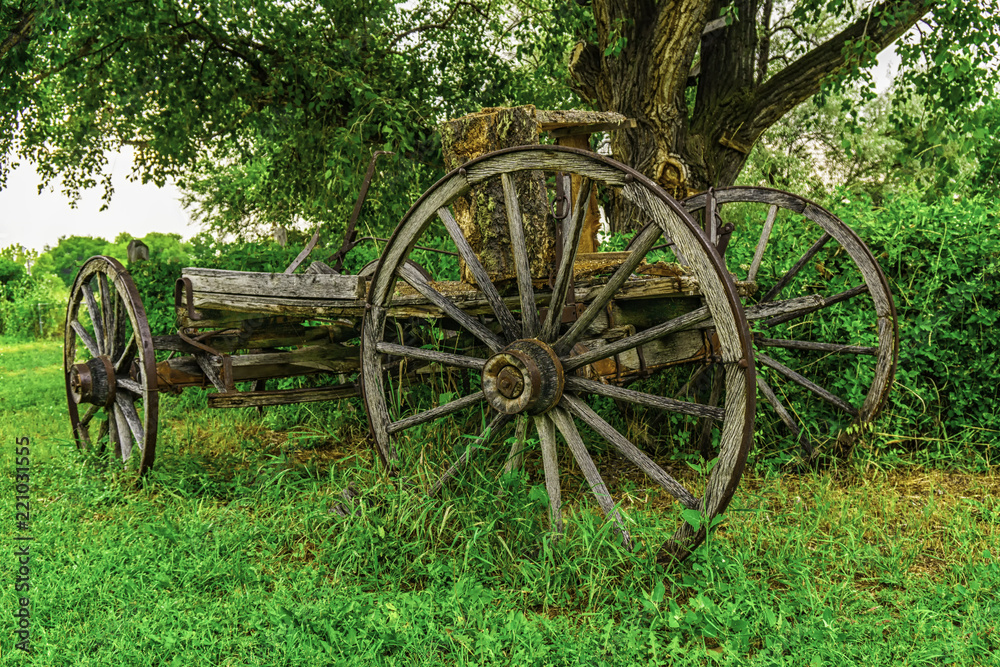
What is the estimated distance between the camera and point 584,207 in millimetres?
3018

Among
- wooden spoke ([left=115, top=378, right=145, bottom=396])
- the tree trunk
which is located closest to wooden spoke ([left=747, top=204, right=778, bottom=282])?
the tree trunk

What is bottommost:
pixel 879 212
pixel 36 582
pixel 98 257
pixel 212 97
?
pixel 36 582

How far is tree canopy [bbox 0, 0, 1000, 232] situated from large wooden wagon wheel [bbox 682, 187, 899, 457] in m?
1.09

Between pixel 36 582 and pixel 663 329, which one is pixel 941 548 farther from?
pixel 36 582

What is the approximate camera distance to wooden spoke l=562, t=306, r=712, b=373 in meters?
2.84

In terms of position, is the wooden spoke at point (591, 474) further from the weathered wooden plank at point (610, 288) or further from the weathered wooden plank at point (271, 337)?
the weathered wooden plank at point (271, 337)

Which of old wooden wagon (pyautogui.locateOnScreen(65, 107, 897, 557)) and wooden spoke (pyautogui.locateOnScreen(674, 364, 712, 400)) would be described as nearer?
old wooden wagon (pyautogui.locateOnScreen(65, 107, 897, 557))

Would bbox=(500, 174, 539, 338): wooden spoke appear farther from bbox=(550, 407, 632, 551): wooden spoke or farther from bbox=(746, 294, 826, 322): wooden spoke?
bbox=(746, 294, 826, 322): wooden spoke

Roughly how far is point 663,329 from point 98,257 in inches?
138

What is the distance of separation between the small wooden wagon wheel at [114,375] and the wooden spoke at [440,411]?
1.43m

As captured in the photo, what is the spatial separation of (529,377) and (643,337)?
51cm

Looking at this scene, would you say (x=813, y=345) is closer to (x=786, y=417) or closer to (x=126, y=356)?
(x=786, y=417)

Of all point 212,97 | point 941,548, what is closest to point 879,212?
point 941,548

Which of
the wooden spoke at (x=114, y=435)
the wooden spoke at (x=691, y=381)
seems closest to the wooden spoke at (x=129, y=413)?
the wooden spoke at (x=114, y=435)
